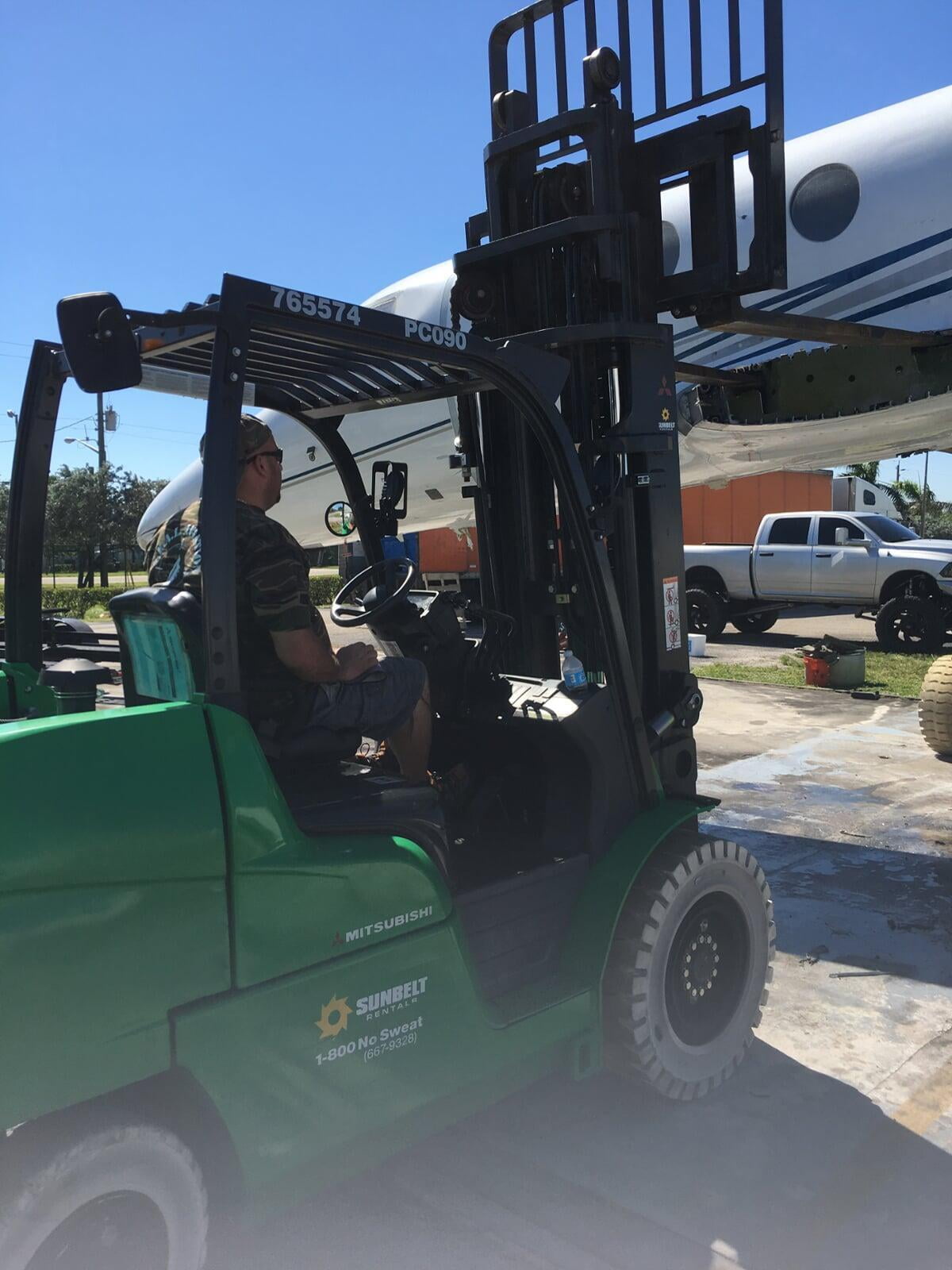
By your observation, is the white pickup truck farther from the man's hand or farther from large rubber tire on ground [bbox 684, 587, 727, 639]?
the man's hand

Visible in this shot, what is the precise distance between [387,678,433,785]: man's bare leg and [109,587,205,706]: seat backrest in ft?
2.49

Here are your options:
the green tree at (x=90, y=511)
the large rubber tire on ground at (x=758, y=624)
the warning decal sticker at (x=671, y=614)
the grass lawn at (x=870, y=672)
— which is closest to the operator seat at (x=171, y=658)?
the warning decal sticker at (x=671, y=614)

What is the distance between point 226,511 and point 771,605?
641 inches

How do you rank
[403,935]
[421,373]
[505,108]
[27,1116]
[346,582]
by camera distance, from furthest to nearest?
[505,108] < [346,582] < [421,373] < [403,935] < [27,1116]

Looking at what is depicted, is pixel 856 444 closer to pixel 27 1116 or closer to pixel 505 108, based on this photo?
pixel 505 108

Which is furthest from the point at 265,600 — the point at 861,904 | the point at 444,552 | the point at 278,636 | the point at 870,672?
the point at 444,552

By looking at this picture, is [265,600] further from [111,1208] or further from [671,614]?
[671,614]

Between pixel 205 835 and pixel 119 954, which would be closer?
pixel 119 954

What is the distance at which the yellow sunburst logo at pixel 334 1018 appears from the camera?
8.34ft

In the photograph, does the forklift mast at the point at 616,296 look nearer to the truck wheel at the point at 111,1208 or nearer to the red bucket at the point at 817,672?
the truck wheel at the point at 111,1208

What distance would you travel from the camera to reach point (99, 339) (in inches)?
96.3

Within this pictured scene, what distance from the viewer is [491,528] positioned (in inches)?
175

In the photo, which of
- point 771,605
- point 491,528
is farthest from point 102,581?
point 491,528

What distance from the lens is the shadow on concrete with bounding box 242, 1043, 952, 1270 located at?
2.87m
